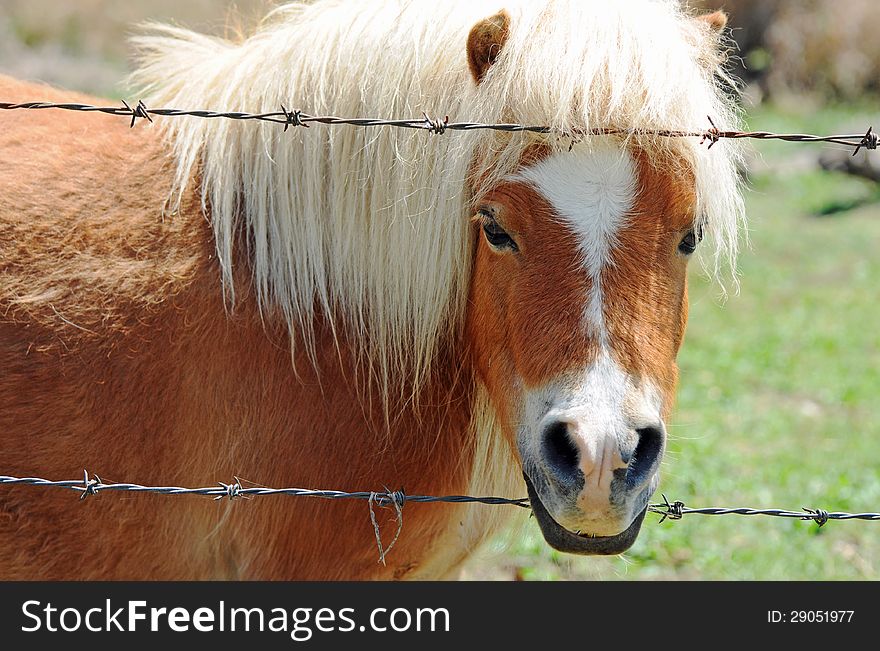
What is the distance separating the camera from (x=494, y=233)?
7.09 feet

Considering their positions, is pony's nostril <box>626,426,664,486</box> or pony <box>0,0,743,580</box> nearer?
pony's nostril <box>626,426,664,486</box>

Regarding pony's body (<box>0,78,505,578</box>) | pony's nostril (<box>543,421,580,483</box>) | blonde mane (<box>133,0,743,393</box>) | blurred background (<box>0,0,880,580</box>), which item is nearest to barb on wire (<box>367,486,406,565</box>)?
pony's body (<box>0,78,505,578</box>)

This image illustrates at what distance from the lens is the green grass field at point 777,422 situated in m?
4.07

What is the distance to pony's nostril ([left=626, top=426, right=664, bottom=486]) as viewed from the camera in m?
1.91

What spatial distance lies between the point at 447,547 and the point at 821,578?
2102 mm

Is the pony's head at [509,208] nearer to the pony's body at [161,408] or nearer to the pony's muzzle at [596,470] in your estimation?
the pony's muzzle at [596,470]

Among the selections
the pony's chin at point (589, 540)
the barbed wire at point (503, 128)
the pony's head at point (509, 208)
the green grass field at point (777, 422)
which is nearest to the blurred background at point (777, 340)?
the green grass field at point (777, 422)

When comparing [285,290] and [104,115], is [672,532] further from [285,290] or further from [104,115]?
[104,115]

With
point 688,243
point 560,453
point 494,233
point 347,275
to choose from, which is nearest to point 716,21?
point 688,243

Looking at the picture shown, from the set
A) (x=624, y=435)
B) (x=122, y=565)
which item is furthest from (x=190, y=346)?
(x=624, y=435)

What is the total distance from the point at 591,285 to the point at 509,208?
27 cm

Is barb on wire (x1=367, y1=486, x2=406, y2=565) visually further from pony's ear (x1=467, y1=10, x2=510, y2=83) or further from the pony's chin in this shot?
pony's ear (x1=467, y1=10, x2=510, y2=83)

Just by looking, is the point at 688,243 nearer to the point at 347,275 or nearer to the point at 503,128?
the point at 503,128
